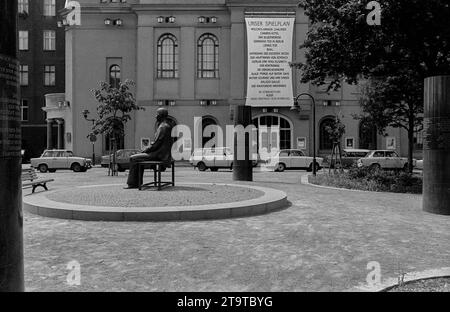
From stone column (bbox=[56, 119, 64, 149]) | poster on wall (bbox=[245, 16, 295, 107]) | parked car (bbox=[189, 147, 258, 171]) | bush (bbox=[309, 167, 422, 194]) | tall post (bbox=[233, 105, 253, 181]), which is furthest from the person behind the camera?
stone column (bbox=[56, 119, 64, 149])

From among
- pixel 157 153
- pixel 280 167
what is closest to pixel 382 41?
pixel 157 153

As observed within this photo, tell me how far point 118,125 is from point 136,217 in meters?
17.0

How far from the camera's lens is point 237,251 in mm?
5961

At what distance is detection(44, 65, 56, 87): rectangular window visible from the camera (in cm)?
4841

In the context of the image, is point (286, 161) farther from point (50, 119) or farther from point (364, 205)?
point (50, 119)

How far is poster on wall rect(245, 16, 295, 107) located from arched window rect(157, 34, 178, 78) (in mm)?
7534

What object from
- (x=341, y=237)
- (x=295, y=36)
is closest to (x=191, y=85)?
(x=295, y=36)

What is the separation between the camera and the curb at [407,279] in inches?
169

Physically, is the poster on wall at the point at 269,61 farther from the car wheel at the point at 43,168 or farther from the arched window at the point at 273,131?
the car wheel at the point at 43,168

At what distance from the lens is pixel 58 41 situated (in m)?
48.4

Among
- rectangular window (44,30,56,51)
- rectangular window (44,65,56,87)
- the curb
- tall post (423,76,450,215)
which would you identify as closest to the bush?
tall post (423,76,450,215)

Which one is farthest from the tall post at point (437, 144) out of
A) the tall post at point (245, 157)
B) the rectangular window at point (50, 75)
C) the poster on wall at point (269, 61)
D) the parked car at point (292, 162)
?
the rectangular window at point (50, 75)

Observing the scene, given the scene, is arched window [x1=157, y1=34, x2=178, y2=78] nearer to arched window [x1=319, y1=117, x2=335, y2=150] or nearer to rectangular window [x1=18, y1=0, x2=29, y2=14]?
arched window [x1=319, y1=117, x2=335, y2=150]
